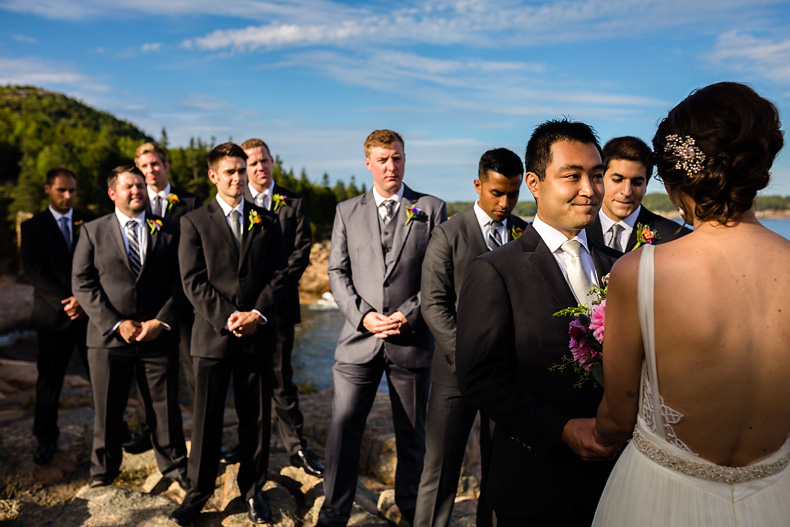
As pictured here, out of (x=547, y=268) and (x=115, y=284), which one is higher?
(x=547, y=268)

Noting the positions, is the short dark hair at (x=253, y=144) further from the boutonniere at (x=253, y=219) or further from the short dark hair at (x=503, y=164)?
the short dark hair at (x=503, y=164)

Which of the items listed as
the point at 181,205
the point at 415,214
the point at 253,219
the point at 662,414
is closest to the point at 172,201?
the point at 181,205

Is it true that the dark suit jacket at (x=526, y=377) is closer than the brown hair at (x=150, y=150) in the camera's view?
Yes

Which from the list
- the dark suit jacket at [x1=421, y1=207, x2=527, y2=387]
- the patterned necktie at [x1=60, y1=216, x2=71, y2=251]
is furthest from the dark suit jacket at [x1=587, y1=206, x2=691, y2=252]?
the patterned necktie at [x1=60, y1=216, x2=71, y2=251]

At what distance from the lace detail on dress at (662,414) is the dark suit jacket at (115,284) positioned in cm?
481

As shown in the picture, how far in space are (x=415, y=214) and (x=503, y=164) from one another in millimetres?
987

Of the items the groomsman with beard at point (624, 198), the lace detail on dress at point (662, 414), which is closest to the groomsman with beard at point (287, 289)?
the groomsman with beard at point (624, 198)

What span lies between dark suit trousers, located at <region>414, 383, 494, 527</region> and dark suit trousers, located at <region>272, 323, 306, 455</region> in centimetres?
208

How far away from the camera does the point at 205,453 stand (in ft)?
16.3

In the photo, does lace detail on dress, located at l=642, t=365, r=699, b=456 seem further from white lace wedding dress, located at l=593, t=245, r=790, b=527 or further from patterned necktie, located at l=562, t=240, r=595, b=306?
patterned necktie, located at l=562, t=240, r=595, b=306

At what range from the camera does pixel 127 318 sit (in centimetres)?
574

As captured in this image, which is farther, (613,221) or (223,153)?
(223,153)

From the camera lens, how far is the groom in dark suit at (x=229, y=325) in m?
4.95

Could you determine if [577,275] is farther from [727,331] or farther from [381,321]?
[381,321]
